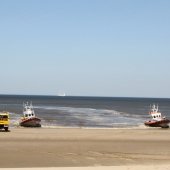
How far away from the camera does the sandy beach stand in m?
25.7

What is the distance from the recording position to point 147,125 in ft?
199

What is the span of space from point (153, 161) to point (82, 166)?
4.65 m

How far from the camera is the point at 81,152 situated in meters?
30.4

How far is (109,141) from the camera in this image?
3759 centimetres

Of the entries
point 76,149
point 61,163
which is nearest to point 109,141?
point 76,149

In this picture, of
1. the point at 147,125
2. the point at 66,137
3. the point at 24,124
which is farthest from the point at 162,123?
the point at 66,137

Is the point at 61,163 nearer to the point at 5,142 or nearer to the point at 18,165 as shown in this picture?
the point at 18,165

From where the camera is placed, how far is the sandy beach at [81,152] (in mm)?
25672

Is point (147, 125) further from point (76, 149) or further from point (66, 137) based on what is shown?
point (76, 149)

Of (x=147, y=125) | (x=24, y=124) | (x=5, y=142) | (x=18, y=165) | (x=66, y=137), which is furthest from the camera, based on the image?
(x=147, y=125)

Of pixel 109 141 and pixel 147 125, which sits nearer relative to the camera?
pixel 109 141

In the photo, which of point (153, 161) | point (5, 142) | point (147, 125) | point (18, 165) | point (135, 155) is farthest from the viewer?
point (147, 125)

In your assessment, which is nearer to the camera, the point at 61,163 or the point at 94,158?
the point at 61,163

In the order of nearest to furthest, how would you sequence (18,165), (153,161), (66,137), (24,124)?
(18,165) → (153,161) → (66,137) → (24,124)
